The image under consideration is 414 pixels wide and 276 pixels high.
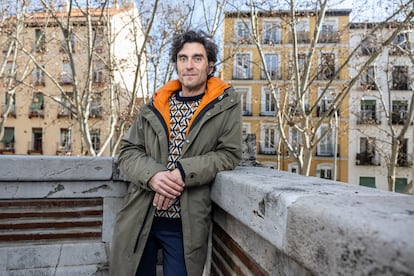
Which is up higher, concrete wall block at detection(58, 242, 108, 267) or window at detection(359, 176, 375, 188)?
concrete wall block at detection(58, 242, 108, 267)

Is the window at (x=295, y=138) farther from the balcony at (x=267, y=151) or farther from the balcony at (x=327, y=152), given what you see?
the balcony at (x=327, y=152)

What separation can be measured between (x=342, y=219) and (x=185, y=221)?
1.08m

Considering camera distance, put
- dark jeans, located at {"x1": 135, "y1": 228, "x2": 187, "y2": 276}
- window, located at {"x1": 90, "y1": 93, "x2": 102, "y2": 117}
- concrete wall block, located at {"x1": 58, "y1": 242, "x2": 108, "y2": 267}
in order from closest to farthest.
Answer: dark jeans, located at {"x1": 135, "y1": 228, "x2": 187, "y2": 276} → concrete wall block, located at {"x1": 58, "y1": 242, "x2": 108, "y2": 267} → window, located at {"x1": 90, "y1": 93, "x2": 102, "y2": 117}

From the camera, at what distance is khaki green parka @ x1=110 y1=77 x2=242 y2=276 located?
1.69 m

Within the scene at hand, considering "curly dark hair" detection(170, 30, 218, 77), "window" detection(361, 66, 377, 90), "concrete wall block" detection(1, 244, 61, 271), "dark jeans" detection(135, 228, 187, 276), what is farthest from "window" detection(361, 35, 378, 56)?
"concrete wall block" detection(1, 244, 61, 271)

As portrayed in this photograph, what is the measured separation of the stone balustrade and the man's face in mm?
591

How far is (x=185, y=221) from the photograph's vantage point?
5.53 feet

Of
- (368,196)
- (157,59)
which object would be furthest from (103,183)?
(157,59)

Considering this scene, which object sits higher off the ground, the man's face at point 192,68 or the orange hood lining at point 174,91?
the man's face at point 192,68

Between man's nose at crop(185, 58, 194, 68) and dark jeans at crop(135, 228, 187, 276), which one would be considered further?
man's nose at crop(185, 58, 194, 68)

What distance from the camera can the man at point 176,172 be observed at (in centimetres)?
169

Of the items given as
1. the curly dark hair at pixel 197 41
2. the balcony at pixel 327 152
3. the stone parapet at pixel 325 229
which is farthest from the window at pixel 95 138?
the stone parapet at pixel 325 229

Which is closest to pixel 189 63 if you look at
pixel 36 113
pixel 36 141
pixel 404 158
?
pixel 404 158

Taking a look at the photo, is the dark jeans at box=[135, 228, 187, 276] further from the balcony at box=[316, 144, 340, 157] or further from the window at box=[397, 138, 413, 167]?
the balcony at box=[316, 144, 340, 157]
